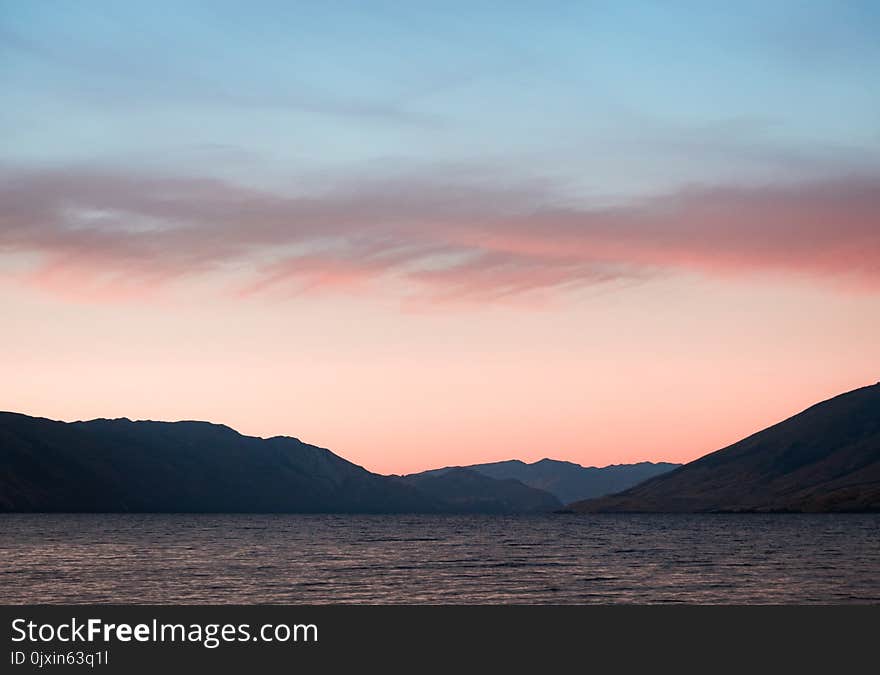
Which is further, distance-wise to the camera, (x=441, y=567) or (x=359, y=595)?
(x=441, y=567)

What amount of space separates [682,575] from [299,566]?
40776 millimetres

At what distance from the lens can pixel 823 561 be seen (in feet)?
393
